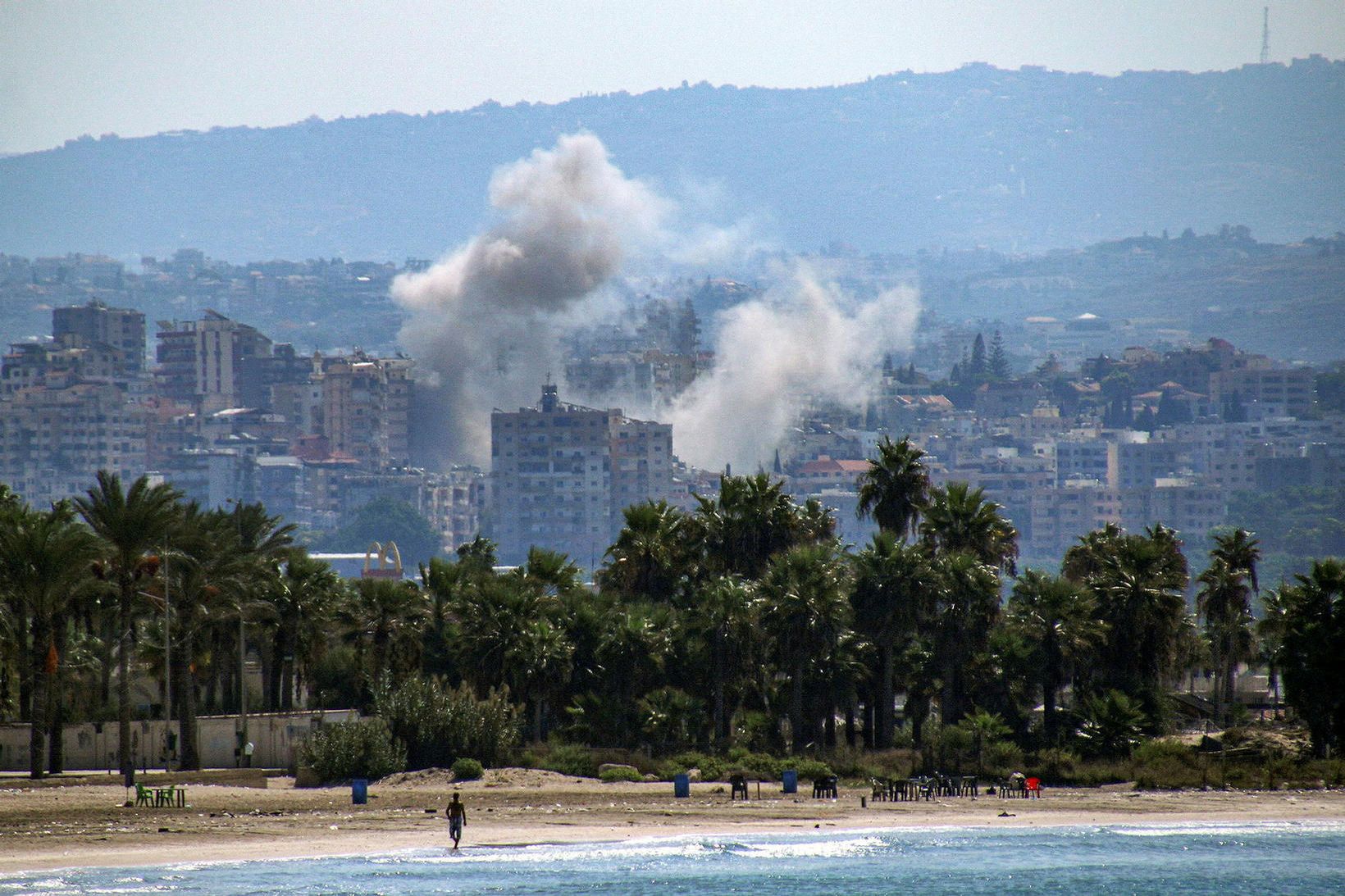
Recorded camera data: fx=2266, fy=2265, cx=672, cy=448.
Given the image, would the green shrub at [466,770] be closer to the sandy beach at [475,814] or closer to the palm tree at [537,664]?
the sandy beach at [475,814]

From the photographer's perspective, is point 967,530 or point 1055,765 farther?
point 967,530

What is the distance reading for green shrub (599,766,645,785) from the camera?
5481 centimetres

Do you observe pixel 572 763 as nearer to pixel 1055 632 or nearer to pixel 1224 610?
pixel 1055 632

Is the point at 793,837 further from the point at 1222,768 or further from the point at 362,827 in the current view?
the point at 1222,768

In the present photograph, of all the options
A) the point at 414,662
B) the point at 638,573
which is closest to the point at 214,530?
the point at 414,662

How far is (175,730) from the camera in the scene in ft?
186

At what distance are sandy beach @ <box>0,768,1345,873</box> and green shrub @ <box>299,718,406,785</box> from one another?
575 millimetres

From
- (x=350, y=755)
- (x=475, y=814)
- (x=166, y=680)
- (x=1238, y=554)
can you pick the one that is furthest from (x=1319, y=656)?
(x=166, y=680)

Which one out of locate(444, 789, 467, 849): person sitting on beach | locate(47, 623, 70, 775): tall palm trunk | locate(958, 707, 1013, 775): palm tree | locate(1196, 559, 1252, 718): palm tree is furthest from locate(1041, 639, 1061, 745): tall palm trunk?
locate(47, 623, 70, 775): tall palm trunk

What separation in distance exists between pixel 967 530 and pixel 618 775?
13.8m

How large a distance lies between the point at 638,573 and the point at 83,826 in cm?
2322

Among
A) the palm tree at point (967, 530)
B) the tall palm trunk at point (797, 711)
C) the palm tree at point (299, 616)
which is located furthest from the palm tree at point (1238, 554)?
the palm tree at point (299, 616)

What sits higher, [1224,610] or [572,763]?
[1224,610]

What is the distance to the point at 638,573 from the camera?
64812mm
